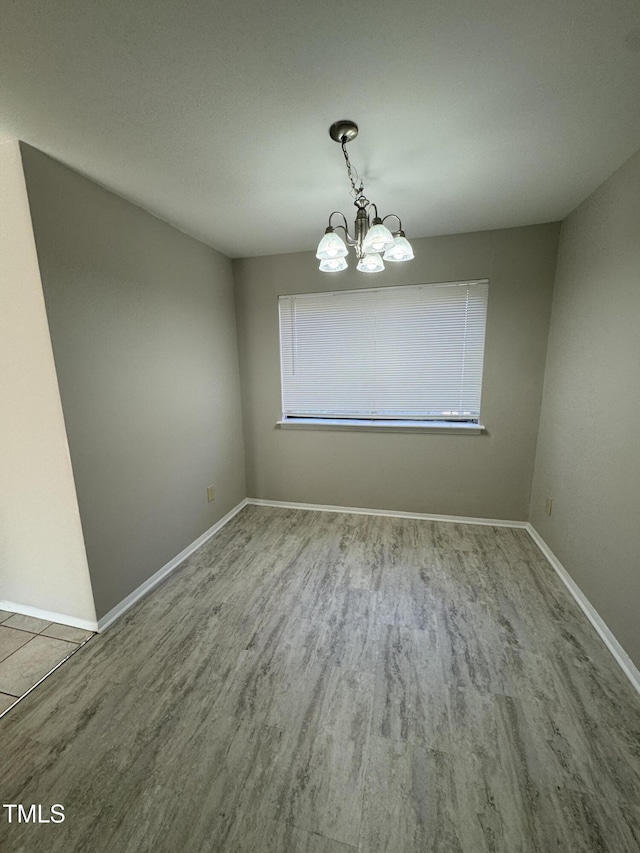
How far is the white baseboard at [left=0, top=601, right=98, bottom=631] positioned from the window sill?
2012 mm

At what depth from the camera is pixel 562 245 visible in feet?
7.97

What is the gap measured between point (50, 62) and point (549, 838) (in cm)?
290

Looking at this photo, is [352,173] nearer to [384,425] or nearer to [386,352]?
[386,352]

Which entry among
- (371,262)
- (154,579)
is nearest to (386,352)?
(371,262)

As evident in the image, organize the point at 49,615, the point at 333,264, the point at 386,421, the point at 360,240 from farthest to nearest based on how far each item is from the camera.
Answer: the point at 386,421
the point at 49,615
the point at 333,264
the point at 360,240

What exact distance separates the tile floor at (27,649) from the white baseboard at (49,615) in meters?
0.02

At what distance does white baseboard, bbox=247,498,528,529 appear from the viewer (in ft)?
9.68

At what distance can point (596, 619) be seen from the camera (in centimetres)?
184

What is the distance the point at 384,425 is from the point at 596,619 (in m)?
1.85

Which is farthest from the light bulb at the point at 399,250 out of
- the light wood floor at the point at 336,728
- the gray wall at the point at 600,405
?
the light wood floor at the point at 336,728

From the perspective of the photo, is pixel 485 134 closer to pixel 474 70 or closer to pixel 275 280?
pixel 474 70

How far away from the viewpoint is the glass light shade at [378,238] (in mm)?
1442

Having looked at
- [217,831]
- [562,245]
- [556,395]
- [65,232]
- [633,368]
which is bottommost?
[217,831]

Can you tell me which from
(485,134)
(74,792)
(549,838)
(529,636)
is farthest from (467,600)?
(485,134)
